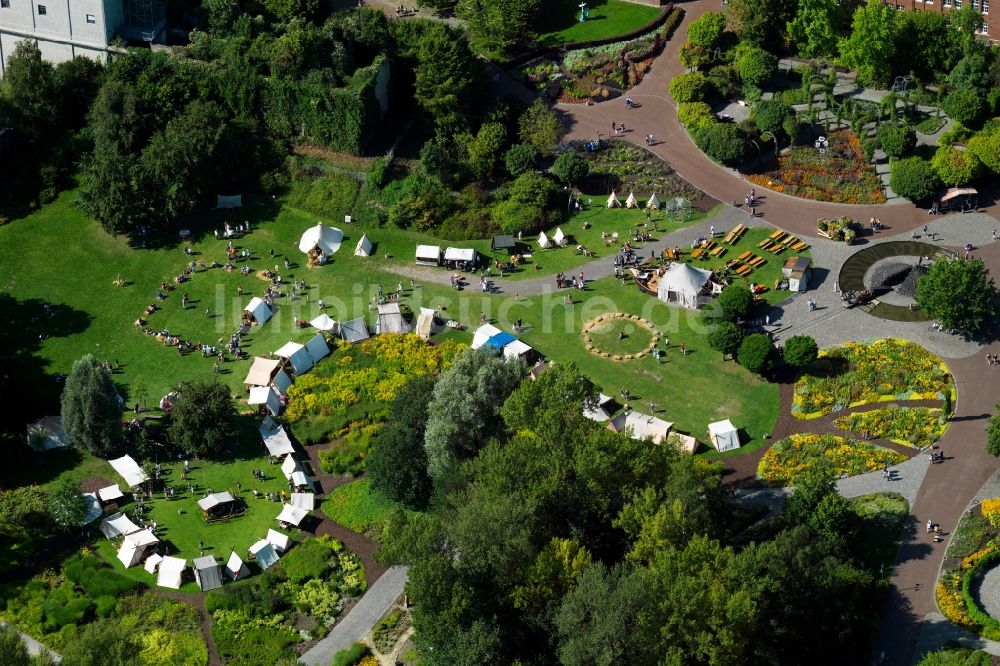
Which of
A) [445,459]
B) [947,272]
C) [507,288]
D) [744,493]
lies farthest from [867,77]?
[445,459]

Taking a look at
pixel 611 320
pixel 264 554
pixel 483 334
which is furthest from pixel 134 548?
pixel 611 320

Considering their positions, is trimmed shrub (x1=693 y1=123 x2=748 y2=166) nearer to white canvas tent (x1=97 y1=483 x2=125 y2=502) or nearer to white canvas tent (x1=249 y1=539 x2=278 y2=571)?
white canvas tent (x1=249 y1=539 x2=278 y2=571)

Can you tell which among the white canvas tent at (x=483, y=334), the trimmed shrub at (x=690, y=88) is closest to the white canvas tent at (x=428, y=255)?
the white canvas tent at (x=483, y=334)

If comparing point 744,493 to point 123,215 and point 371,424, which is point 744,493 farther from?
point 123,215

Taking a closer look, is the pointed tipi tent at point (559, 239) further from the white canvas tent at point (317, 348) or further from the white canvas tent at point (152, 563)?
the white canvas tent at point (152, 563)

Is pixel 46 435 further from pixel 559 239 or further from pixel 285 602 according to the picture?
pixel 559 239

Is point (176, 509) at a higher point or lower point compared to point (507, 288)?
lower

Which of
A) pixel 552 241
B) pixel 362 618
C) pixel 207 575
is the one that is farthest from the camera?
pixel 552 241
